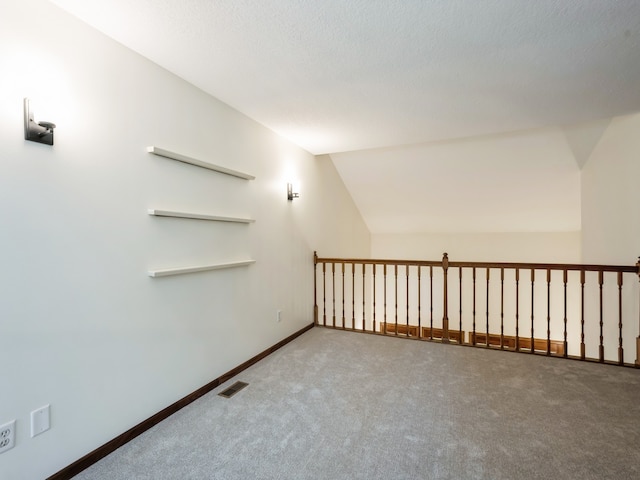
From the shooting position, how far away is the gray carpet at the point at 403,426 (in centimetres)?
167

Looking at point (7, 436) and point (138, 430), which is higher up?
point (7, 436)

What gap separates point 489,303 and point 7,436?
21.9 ft

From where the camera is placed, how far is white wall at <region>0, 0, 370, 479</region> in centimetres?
147

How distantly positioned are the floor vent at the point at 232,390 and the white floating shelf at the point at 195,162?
1749 mm

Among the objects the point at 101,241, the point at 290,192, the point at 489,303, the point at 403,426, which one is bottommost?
the point at 489,303

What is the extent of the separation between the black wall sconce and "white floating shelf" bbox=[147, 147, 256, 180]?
55 centimetres

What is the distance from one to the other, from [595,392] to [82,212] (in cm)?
369

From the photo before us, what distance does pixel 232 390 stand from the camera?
2.52 metres

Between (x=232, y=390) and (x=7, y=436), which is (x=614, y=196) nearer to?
(x=232, y=390)

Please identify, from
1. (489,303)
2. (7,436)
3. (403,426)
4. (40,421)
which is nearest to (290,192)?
(403,426)

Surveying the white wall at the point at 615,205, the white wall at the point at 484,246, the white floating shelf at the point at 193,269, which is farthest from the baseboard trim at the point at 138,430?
the white wall at the point at 484,246

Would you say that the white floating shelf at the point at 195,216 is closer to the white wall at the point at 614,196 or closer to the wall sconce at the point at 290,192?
the wall sconce at the point at 290,192

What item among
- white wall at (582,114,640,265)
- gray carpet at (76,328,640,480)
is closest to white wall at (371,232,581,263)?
white wall at (582,114,640,265)

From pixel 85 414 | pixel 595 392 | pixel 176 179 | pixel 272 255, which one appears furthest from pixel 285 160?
pixel 595 392
